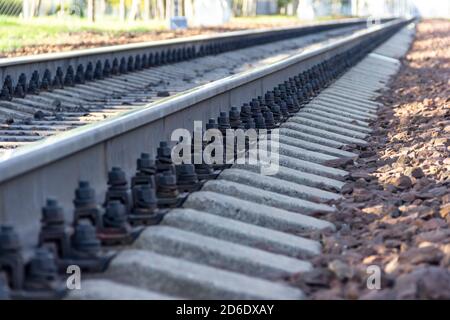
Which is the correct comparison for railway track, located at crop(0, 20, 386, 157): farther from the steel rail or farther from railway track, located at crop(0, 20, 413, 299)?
railway track, located at crop(0, 20, 413, 299)

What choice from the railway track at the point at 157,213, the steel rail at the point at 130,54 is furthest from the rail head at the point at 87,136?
the steel rail at the point at 130,54

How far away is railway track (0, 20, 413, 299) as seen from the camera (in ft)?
12.9

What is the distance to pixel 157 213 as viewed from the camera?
4898 mm

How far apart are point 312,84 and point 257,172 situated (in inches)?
247

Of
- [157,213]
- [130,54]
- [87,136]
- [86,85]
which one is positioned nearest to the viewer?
[157,213]

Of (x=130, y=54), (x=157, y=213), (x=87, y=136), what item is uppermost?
(x=87, y=136)

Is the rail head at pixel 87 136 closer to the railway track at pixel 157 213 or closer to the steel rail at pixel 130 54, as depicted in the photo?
the railway track at pixel 157 213

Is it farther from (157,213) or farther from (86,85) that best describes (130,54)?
(157,213)

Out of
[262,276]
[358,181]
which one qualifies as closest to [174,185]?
[262,276]

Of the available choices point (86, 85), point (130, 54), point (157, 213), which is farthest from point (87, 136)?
point (130, 54)

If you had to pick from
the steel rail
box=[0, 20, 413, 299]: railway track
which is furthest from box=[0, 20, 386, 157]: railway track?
box=[0, 20, 413, 299]: railway track

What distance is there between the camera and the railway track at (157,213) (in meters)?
3.93

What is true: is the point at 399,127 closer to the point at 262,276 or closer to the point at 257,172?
the point at 257,172

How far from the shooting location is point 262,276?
4309mm
